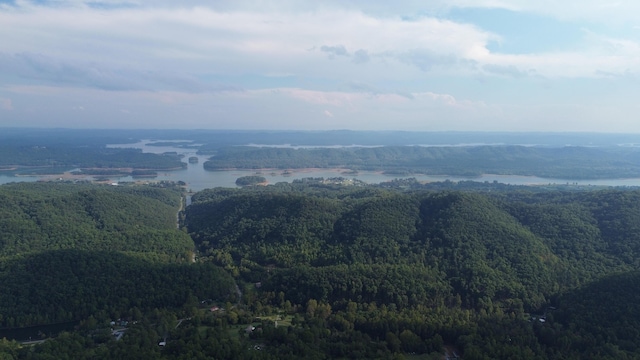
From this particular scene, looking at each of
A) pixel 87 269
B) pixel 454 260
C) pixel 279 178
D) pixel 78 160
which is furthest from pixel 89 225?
pixel 78 160

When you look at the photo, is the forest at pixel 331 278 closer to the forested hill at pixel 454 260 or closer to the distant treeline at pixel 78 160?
the forested hill at pixel 454 260

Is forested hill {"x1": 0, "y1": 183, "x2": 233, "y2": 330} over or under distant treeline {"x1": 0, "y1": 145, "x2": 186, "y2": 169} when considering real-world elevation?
under

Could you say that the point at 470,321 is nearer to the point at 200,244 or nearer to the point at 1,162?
the point at 200,244

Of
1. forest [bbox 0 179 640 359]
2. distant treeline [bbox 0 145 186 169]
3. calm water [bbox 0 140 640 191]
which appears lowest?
forest [bbox 0 179 640 359]

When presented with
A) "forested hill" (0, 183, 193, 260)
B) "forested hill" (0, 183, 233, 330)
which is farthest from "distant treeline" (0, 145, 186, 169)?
"forested hill" (0, 183, 233, 330)

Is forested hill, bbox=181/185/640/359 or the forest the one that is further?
forested hill, bbox=181/185/640/359

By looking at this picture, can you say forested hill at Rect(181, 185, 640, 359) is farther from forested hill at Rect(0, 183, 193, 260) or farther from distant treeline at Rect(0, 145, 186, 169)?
distant treeline at Rect(0, 145, 186, 169)

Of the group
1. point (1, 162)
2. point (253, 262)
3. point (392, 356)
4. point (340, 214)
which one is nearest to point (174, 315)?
point (253, 262)

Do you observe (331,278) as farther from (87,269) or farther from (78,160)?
(78,160)
